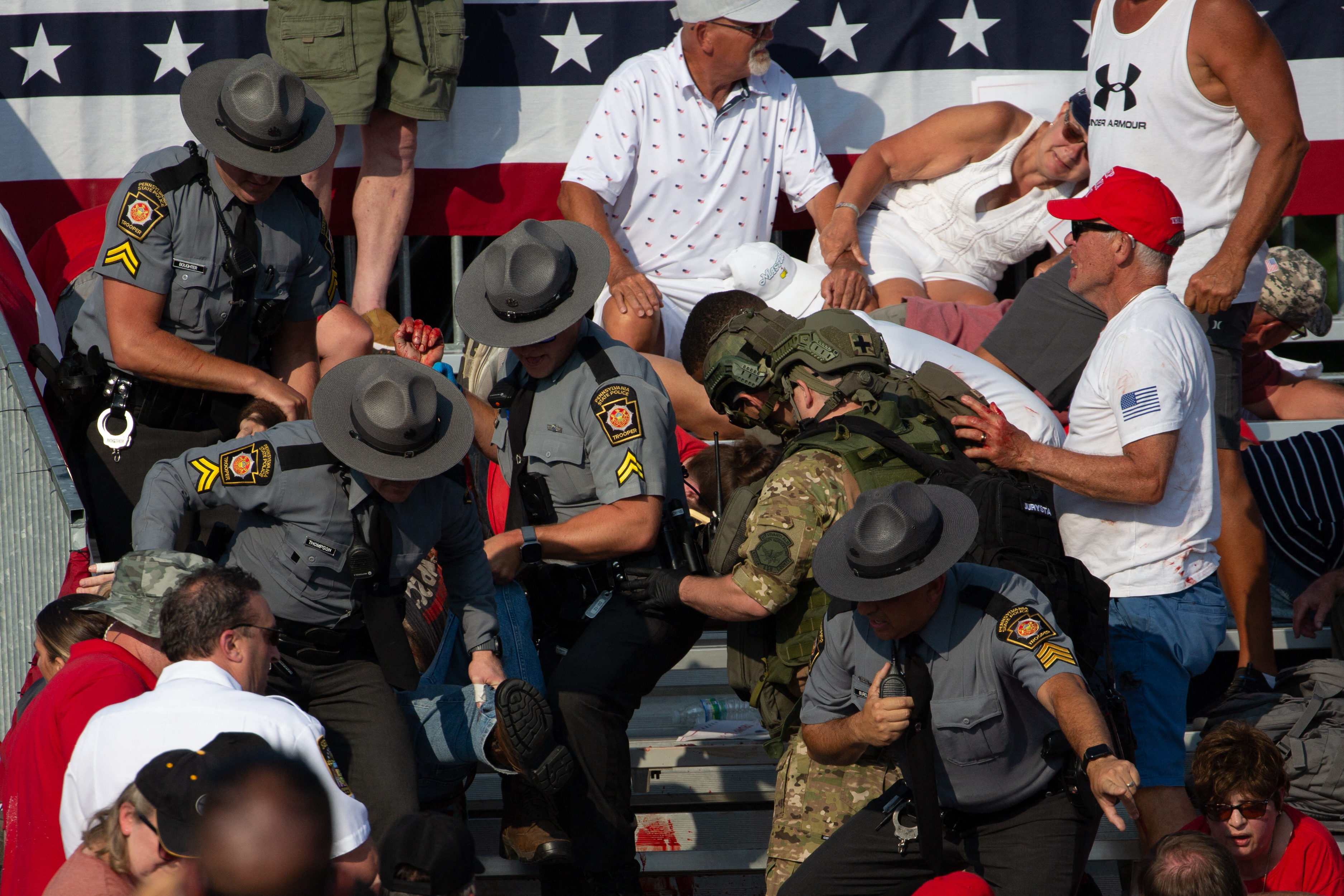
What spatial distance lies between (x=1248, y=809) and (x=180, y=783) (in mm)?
2754

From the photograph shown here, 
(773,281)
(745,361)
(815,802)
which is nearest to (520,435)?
(745,361)

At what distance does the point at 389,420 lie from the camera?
3520mm

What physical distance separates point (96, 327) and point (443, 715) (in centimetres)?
171

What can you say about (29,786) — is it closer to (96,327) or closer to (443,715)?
(443,715)

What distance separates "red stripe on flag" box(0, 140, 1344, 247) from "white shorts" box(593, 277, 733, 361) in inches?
31.1

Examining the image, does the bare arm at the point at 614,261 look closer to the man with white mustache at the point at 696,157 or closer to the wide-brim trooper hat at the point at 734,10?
the man with white mustache at the point at 696,157

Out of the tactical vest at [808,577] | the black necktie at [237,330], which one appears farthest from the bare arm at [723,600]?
the black necktie at [237,330]

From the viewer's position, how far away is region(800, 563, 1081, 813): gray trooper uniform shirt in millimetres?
3148

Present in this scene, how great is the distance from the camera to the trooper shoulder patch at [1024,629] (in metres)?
3.10

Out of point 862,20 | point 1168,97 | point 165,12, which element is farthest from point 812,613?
point 165,12

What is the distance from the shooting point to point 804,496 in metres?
3.54

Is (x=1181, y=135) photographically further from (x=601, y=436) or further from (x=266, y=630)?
(x=266, y=630)

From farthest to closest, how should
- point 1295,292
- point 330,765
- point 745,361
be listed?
point 1295,292 < point 745,361 < point 330,765

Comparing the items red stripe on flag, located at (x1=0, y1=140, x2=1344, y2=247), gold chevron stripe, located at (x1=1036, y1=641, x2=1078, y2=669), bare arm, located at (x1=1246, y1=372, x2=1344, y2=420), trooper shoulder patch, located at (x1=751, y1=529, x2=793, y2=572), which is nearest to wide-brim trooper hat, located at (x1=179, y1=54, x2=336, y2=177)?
trooper shoulder patch, located at (x1=751, y1=529, x2=793, y2=572)
